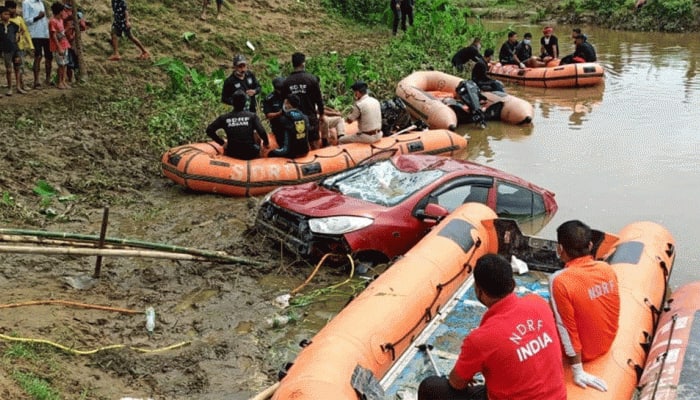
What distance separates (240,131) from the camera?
1094cm

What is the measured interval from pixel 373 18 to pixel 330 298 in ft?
67.2

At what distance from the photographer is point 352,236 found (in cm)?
816

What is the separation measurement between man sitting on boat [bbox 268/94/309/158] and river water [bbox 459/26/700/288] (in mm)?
3657

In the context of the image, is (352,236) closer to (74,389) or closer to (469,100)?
(74,389)

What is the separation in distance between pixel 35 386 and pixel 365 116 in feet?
24.5

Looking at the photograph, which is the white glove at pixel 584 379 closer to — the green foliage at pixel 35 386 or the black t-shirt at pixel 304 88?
the green foliage at pixel 35 386

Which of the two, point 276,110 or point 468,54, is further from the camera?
point 468,54

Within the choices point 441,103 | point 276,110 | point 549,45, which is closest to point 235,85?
point 276,110

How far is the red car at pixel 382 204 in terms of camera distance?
8242 mm

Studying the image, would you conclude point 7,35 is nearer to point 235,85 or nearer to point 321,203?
point 235,85

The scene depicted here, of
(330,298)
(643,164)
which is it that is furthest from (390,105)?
(330,298)

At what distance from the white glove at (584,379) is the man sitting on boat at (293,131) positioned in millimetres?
6603

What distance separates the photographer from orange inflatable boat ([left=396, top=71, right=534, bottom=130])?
50.8 feet

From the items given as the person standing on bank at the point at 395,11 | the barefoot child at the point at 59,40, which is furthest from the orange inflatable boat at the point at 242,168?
the person standing on bank at the point at 395,11
